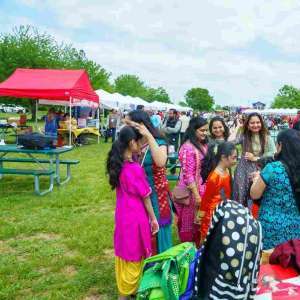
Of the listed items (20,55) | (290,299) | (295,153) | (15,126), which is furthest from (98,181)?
(20,55)

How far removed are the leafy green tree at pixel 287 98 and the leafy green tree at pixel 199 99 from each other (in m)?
33.8

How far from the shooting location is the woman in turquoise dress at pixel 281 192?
111 inches

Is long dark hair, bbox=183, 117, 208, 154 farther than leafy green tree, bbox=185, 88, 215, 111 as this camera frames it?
No

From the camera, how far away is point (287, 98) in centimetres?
9569

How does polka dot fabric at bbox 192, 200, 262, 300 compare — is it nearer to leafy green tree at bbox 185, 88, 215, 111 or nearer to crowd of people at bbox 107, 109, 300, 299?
crowd of people at bbox 107, 109, 300, 299

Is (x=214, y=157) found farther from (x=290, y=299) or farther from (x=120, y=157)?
(x=290, y=299)

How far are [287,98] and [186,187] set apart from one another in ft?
320

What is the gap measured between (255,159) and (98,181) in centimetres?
537

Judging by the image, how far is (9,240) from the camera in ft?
17.0

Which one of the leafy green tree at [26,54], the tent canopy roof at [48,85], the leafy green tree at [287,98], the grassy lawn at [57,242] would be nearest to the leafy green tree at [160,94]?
the leafy green tree at [287,98]

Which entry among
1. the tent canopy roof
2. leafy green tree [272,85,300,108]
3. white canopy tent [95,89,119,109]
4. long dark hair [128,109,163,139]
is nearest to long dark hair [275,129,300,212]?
long dark hair [128,109,163,139]

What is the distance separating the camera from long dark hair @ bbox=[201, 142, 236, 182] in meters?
3.76

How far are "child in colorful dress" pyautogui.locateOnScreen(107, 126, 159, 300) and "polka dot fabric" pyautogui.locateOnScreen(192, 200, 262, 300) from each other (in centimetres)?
124

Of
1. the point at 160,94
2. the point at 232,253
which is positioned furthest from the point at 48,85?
the point at 160,94
